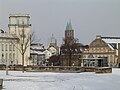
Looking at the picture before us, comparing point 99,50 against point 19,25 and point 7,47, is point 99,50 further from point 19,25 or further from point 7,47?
point 7,47

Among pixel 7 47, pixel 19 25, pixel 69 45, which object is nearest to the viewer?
pixel 69 45

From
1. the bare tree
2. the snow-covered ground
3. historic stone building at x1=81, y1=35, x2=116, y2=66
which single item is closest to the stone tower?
historic stone building at x1=81, y1=35, x2=116, y2=66

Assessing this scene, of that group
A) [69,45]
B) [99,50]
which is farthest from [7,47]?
[69,45]

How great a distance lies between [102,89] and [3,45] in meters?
102

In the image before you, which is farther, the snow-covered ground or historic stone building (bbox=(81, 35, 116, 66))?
historic stone building (bbox=(81, 35, 116, 66))

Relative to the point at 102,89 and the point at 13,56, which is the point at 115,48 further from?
the point at 102,89

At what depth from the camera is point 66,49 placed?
94875 mm

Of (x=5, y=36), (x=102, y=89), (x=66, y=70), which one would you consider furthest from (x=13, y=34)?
(x=102, y=89)

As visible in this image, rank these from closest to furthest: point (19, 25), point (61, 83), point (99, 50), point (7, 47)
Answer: point (61, 83), point (7, 47), point (19, 25), point (99, 50)

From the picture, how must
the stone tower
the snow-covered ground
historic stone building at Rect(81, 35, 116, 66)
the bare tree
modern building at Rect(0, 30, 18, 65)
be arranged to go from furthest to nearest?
historic stone building at Rect(81, 35, 116, 66)
the stone tower
modern building at Rect(0, 30, 18, 65)
the bare tree
the snow-covered ground

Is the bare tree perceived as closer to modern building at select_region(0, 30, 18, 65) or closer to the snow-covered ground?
modern building at select_region(0, 30, 18, 65)

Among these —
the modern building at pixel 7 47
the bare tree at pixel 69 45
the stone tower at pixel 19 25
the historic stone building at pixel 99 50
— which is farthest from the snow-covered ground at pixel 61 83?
the historic stone building at pixel 99 50

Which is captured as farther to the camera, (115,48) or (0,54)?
(115,48)

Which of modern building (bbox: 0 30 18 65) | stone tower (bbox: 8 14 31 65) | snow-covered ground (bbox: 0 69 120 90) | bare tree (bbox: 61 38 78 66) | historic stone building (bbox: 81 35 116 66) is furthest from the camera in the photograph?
historic stone building (bbox: 81 35 116 66)
